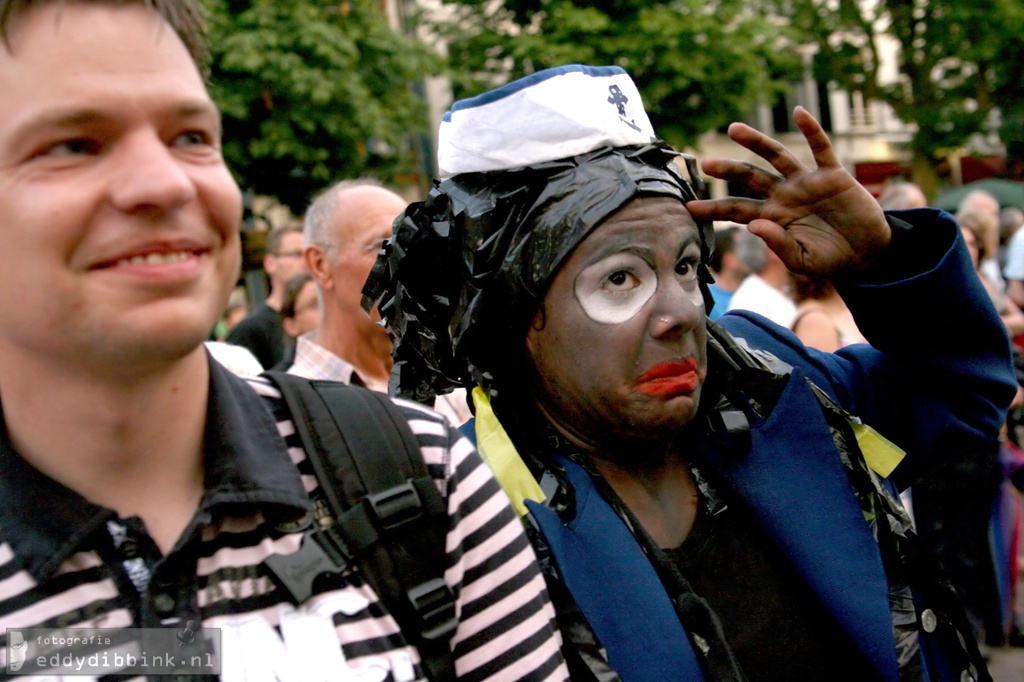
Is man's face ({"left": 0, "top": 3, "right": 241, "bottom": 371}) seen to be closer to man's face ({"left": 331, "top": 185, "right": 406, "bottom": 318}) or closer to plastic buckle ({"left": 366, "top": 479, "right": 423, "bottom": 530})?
plastic buckle ({"left": 366, "top": 479, "right": 423, "bottom": 530})

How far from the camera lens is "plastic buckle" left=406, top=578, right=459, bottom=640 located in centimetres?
118

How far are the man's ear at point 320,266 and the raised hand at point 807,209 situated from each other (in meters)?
1.89

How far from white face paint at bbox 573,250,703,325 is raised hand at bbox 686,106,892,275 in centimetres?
21

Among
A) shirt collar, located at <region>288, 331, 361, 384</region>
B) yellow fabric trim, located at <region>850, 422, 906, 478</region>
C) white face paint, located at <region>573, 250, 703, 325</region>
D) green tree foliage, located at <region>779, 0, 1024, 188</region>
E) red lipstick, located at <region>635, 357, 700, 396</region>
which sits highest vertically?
white face paint, located at <region>573, 250, 703, 325</region>

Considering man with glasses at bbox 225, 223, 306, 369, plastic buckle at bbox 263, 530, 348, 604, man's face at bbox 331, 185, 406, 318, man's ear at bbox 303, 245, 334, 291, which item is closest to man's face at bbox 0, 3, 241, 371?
plastic buckle at bbox 263, 530, 348, 604

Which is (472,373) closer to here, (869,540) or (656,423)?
(656,423)

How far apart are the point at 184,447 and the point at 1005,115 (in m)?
23.1

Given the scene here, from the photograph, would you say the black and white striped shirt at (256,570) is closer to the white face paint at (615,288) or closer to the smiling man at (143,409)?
the smiling man at (143,409)

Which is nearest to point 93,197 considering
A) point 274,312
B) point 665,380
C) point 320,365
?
point 665,380

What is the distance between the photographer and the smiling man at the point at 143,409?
103 centimetres

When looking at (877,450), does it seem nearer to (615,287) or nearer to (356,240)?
(615,287)

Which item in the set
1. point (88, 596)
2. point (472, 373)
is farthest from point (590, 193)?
point (88, 596)

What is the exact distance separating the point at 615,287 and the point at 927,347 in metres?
0.74

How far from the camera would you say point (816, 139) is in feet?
6.52
